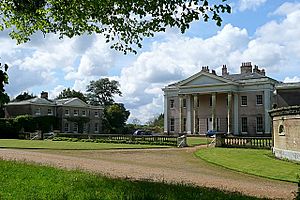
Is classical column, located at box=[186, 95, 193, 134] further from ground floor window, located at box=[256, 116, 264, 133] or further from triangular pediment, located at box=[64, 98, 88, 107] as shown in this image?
triangular pediment, located at box=[64, 98, 88, 107]

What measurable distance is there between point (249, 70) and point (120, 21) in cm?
5682

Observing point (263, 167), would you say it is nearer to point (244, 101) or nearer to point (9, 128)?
point (244, 101)

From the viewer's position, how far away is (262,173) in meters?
17.5

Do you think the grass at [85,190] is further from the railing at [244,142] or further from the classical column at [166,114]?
the classical column at [166,114]

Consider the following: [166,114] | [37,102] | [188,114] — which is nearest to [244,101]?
[188,114]

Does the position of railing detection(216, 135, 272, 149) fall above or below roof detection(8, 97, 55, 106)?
below

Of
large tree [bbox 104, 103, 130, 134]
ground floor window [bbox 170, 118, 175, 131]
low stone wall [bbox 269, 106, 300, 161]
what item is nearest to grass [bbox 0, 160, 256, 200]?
low stone wall [bbox 269, 106, 300, 161]

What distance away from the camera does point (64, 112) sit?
7650 centimetres

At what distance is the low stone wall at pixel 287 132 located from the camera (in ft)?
71.8

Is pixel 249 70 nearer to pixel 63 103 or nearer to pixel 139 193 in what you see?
pixel 63 103

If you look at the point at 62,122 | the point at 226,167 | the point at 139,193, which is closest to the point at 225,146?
the point at 226,167

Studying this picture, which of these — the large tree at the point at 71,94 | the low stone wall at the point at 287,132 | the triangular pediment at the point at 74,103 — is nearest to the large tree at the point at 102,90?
the large tree at the point at 71,94

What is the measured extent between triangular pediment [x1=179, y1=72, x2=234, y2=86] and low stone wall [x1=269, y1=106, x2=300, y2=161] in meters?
36.7

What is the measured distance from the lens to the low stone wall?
2189 centimetres
